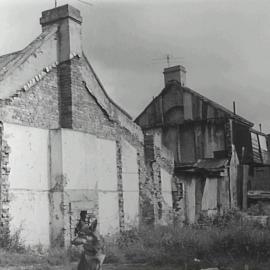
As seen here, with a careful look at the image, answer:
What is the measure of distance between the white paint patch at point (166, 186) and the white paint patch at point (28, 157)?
6.33m

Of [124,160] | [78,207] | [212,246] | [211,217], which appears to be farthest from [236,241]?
[211,217]

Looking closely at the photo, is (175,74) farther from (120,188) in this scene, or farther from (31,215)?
(31,215)

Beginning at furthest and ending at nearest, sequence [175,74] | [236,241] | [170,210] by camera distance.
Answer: [175,74]
[170,210]
[236,241]

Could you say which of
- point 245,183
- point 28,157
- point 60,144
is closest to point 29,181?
point 28,157

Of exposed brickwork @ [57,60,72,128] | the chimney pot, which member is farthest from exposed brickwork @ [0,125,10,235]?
the chimney pot

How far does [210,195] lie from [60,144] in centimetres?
1004

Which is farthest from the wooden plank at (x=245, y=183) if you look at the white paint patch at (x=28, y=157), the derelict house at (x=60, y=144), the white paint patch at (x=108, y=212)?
the white paint patch at (x=28, y=157)

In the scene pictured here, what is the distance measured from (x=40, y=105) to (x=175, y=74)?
15.1 m

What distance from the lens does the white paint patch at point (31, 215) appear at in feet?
41.0

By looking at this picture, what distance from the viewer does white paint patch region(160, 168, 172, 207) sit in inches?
739

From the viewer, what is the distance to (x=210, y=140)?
2575cm

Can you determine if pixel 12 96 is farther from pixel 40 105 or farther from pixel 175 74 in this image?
pixel 175 74

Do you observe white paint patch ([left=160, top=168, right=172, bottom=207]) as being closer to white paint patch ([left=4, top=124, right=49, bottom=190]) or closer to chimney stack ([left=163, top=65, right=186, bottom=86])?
white paint patch ([left=4, top=124, right=49, bottom=190])

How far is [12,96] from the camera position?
42.7 feet
